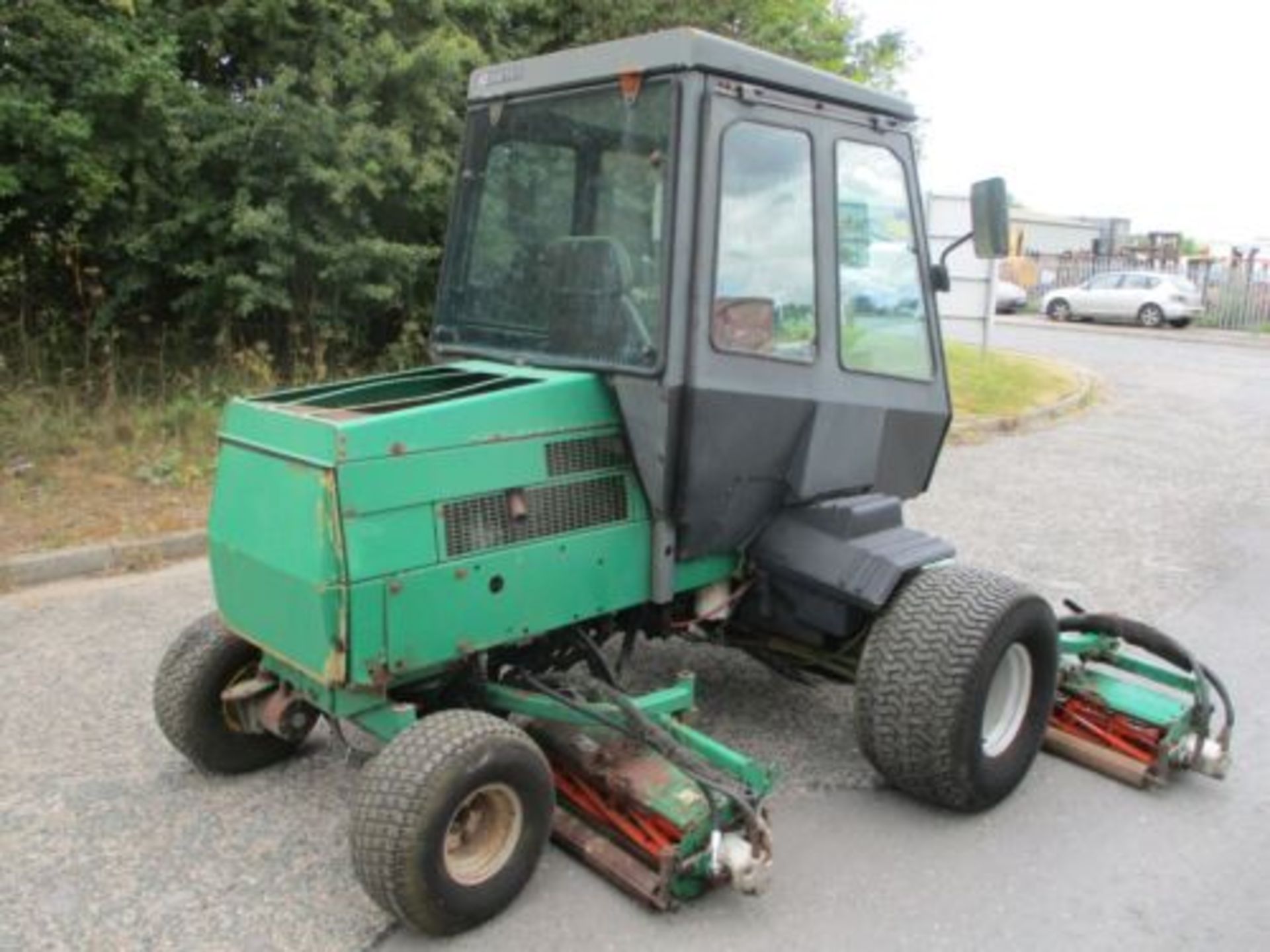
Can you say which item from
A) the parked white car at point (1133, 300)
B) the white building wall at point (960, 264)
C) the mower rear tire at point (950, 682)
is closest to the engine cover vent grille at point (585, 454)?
the mower rear tire at point (950, 682)

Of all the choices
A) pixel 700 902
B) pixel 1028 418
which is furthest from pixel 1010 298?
pixel 700 902

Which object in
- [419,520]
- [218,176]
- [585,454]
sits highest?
[218,176]

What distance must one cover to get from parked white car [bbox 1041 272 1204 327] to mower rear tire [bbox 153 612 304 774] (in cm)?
2639

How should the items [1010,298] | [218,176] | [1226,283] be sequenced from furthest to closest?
[1010,298] < [1226,283] < [218,176]

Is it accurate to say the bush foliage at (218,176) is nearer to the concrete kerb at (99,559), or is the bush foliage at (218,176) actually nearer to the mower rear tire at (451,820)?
the concrete kerb at (99,559)

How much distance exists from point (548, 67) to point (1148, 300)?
25817mm

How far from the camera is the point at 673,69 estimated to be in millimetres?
3291

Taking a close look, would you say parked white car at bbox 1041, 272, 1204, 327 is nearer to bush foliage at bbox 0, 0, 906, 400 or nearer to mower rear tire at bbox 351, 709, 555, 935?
bush foliage at bbox 0, 0, 906, 400

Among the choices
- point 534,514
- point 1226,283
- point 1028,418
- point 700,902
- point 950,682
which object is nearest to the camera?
point 700,902

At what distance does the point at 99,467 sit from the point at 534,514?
199 inches

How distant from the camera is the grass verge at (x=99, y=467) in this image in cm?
642

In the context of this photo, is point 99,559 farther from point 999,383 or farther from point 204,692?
point 999,383

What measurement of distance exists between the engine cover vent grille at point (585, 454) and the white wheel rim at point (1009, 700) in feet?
4.86

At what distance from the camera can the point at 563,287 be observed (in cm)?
361
